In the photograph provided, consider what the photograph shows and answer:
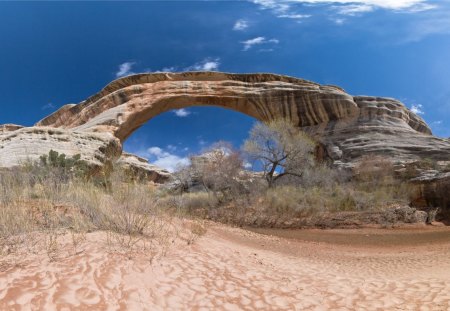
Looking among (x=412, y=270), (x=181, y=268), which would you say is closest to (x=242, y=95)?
(x=412, y=270)

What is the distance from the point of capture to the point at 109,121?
62.3 feet

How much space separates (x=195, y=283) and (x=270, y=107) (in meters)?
18.9

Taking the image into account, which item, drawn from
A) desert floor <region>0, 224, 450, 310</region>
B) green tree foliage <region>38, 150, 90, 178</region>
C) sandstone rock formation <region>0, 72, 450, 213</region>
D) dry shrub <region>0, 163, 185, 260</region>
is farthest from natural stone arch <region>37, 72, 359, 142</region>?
desert floor <region>0, 224, 450, 310</region>

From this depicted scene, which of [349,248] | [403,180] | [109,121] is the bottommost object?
[349,248]

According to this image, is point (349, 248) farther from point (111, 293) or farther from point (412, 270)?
point (111, 293)

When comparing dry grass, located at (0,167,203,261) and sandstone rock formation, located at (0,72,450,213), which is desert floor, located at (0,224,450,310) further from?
sandstone rock formation, located at (0,72,450,213)

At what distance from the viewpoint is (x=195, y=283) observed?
3.70 meters

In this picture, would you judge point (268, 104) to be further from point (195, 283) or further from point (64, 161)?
point (195, 283)

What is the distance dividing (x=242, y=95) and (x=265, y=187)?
6.32 meters

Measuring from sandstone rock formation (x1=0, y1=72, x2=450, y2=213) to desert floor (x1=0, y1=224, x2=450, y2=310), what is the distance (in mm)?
14640

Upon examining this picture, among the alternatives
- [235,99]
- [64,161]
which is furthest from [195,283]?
[235,99]

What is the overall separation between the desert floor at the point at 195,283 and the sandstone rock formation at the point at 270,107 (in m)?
14.6

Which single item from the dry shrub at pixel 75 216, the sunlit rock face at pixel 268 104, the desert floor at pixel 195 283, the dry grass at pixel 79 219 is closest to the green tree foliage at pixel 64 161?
the sunlit rock face at pixel 268 104

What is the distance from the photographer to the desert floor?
2904mm
